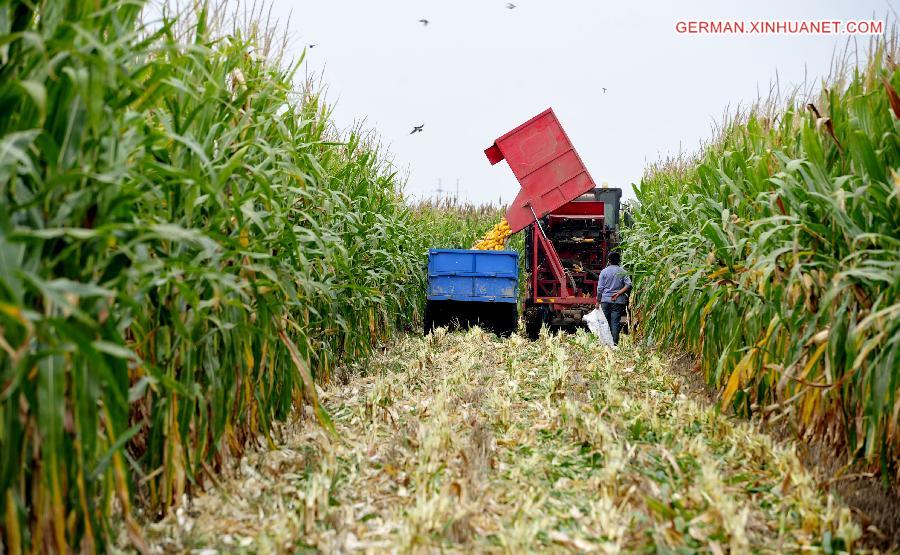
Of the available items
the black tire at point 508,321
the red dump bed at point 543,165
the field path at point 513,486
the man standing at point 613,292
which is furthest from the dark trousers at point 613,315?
the field path at point 513,486

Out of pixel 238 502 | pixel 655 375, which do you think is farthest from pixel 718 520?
pixel 655 375

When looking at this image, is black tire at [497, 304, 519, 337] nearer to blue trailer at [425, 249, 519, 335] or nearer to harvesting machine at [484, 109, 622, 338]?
blue trailer at [425, 249, 519, 335]

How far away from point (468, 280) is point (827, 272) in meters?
7.02

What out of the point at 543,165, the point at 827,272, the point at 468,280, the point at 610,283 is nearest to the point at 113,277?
the point at 827,272

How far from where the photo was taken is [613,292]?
31.6 feet

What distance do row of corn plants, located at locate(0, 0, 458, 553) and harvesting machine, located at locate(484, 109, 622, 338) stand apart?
7506 millimetres

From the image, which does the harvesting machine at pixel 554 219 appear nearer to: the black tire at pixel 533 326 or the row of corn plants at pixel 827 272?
the black tire at pixel 533 326

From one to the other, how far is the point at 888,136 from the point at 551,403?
304cm

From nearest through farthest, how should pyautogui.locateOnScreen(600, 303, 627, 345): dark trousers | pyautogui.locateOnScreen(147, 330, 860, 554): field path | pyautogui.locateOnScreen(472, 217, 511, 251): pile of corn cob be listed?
pyautogui.locateOnScreen(147, 330, 860, 554): field path < pyautogui.locateOnScreen(600, 303, 627, 345): dark trousers < pyautogui.locateOnScreen(472, 217, 511, 251): pile of corn cob

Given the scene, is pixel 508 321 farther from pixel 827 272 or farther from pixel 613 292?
pixel 827 272

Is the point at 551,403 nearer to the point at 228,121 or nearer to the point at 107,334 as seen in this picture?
the point at 228,121

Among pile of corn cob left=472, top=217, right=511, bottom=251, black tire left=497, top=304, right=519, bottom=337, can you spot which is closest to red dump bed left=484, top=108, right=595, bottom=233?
black tire left=497, top=304, right=519, bottom=337

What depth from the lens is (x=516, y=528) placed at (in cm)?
303

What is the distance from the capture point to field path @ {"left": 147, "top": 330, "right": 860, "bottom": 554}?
3.07 meters
